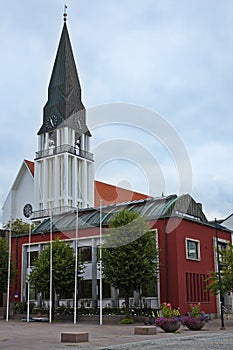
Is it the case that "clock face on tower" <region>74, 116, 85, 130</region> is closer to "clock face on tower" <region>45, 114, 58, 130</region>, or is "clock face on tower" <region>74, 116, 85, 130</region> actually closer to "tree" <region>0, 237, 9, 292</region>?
"clock face on tower" <region>45, 114, 58, 130</region>

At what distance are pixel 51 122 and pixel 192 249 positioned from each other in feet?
141

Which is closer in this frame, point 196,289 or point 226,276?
point 226,276

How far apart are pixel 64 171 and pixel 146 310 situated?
125ft

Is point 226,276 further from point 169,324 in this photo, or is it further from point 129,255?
point 169,324

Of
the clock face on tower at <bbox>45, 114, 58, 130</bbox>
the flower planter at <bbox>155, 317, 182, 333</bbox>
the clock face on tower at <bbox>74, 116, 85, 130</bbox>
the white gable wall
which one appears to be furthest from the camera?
the clock face on tower at <bbox>74, 116, 85, 130</bbox>

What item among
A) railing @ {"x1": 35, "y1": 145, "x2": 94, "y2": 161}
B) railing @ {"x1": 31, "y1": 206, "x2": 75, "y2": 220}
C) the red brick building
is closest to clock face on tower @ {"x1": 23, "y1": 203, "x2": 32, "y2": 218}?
railing @ {"x1": 31, "y1": 206, "x2": 75, "y2": 220}

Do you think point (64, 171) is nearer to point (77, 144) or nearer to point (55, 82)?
point (77, 144)

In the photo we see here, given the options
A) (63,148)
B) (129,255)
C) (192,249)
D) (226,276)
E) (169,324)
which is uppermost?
(63,148)

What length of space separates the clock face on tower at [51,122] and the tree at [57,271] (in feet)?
127

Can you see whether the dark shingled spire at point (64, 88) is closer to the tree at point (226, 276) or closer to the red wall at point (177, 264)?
the red wall at point (177, 264)

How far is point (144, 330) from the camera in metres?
29.0

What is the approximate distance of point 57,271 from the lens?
4438 cm

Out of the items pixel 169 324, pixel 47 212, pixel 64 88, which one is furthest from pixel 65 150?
pixel 169 324

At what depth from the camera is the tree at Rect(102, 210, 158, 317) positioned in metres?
39.8
